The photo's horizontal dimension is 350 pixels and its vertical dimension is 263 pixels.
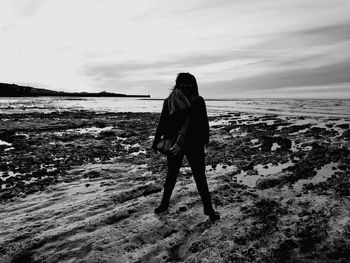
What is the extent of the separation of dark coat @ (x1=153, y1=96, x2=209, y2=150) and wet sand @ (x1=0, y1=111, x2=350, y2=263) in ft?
4.74

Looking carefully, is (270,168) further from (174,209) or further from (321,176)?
(174,209)

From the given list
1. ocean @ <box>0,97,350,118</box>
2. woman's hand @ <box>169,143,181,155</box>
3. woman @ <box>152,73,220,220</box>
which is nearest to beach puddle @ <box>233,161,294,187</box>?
woman @ <box>152,73,220,220</box>

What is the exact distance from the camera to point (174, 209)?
521 centimetres

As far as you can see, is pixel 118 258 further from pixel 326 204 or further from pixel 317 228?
pixel 326 204

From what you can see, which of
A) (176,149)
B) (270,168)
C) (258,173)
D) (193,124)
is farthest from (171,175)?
(270,168)

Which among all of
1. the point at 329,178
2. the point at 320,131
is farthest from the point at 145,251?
the point at 320,131

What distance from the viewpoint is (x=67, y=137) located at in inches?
552

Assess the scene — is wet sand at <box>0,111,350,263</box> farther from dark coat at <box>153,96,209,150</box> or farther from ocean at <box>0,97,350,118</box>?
ocean at <box>0,97,350,118</box>

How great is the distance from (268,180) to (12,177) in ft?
21.9

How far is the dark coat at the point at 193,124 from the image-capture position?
4.41m

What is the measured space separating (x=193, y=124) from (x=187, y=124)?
0.13 m

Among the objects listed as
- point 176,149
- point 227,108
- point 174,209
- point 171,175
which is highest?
point 227,108

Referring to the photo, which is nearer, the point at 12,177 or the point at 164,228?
the point at 164,228

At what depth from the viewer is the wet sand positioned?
382 cm
